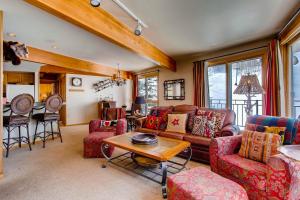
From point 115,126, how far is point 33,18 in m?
2.34

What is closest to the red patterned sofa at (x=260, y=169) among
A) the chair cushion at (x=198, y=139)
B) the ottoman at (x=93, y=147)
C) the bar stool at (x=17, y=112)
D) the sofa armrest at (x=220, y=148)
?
the sofa armrest at (x=220, y=148)

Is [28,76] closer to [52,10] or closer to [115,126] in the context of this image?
[115,126]

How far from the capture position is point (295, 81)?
290cm

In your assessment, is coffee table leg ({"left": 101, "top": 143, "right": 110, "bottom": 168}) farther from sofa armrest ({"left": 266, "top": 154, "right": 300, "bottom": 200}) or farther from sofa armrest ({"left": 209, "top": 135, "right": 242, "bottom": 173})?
sofa armrest ({"left": 266, "top": 154, "right": 300, "bottom": 200})

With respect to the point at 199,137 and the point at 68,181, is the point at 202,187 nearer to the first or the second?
the point at 199,137

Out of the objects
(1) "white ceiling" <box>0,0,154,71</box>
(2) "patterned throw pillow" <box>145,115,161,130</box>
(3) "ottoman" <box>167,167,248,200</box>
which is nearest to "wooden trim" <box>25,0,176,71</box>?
(1) "white ceiling" <box>0,0,154,71</box>

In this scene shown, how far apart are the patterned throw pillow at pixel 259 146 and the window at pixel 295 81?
5.77 feet

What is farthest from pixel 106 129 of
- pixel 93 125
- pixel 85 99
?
pixel 85 99

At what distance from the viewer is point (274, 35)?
10.2 feet

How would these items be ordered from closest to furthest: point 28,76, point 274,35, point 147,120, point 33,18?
point 33,18 < point 274,35 < point 147,120 < point 28,76

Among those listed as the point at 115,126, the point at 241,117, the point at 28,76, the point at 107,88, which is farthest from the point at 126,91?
the point at 241,117

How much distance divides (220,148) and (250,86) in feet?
3.87

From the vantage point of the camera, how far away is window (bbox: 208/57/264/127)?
3.62 m

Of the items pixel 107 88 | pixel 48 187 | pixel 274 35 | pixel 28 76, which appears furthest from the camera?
pixel 107 88
